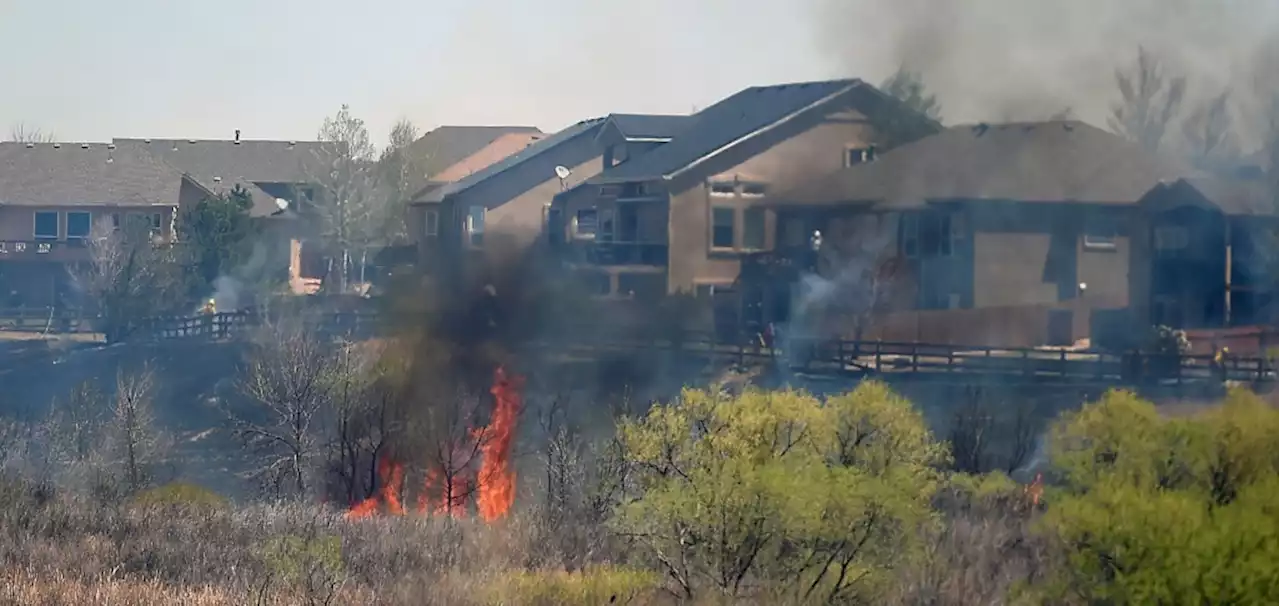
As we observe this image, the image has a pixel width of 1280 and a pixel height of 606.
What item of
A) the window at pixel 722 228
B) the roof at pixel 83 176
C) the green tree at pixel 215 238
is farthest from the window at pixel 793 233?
the roof at pixel 83 176

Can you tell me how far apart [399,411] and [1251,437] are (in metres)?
18.9

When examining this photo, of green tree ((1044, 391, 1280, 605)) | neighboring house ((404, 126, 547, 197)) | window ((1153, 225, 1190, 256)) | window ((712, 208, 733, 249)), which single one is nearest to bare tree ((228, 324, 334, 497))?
window ((712, 208, 733, 249))

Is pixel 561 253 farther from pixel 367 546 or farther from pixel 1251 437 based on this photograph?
pixel 1251 437

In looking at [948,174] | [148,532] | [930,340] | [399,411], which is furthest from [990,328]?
[148,532]

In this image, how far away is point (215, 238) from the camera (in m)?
57.4

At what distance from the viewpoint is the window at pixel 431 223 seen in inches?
2446

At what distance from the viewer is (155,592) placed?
19.0 metres

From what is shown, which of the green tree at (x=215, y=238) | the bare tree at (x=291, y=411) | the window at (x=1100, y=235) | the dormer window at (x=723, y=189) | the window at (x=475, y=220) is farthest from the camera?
the window at (x=475, y=220)

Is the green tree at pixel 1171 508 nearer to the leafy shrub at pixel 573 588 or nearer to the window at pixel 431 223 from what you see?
the leafy shrub at pixel 573 588

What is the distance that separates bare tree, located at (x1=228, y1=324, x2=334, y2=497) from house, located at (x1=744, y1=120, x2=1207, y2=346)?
14.5 meters

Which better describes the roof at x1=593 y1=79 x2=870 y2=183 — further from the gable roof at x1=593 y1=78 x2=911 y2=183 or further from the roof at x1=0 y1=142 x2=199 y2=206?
the roof at x1=0 y1=142 x2=199 y2=206

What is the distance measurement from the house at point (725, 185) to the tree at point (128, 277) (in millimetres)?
14478

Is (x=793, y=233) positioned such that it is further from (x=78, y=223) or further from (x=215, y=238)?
(x=78, y=223)

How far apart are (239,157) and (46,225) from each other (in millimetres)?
14726
